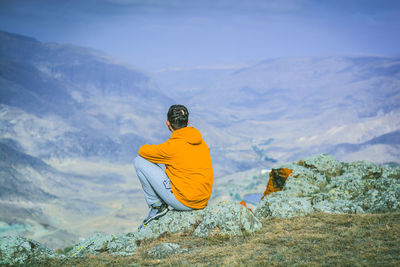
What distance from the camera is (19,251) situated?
9109 mm

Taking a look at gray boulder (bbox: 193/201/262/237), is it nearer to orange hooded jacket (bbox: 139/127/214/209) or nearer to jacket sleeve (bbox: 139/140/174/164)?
orange hooded jacket (bbox: 139/127/214/209)

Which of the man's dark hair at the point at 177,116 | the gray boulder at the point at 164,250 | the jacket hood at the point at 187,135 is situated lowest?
the gray boulder at the point at 164,250

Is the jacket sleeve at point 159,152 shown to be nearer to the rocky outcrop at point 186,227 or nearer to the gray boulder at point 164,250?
the rocky outcrop at point 186,227

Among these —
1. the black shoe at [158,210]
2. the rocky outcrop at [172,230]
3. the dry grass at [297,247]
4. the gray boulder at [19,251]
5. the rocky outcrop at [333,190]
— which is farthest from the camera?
the rocky outcrop at [333,190]

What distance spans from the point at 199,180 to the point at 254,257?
314 centimetres

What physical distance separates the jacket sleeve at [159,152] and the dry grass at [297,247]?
2705 millimetres

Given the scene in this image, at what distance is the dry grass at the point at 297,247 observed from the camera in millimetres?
7645

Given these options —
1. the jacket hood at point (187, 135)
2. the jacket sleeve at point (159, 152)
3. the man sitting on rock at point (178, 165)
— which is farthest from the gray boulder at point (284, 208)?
the jacket sleeve at point (159, 152)

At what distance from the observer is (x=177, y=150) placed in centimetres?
1018

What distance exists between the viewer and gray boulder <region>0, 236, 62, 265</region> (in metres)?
8.71

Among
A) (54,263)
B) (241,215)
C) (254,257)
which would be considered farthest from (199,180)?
(54,263)

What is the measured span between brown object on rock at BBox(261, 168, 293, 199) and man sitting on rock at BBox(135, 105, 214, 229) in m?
9.15

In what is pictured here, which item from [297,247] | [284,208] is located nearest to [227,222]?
[297,247]

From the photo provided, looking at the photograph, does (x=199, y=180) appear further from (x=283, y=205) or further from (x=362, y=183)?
(x=362, y=183)
